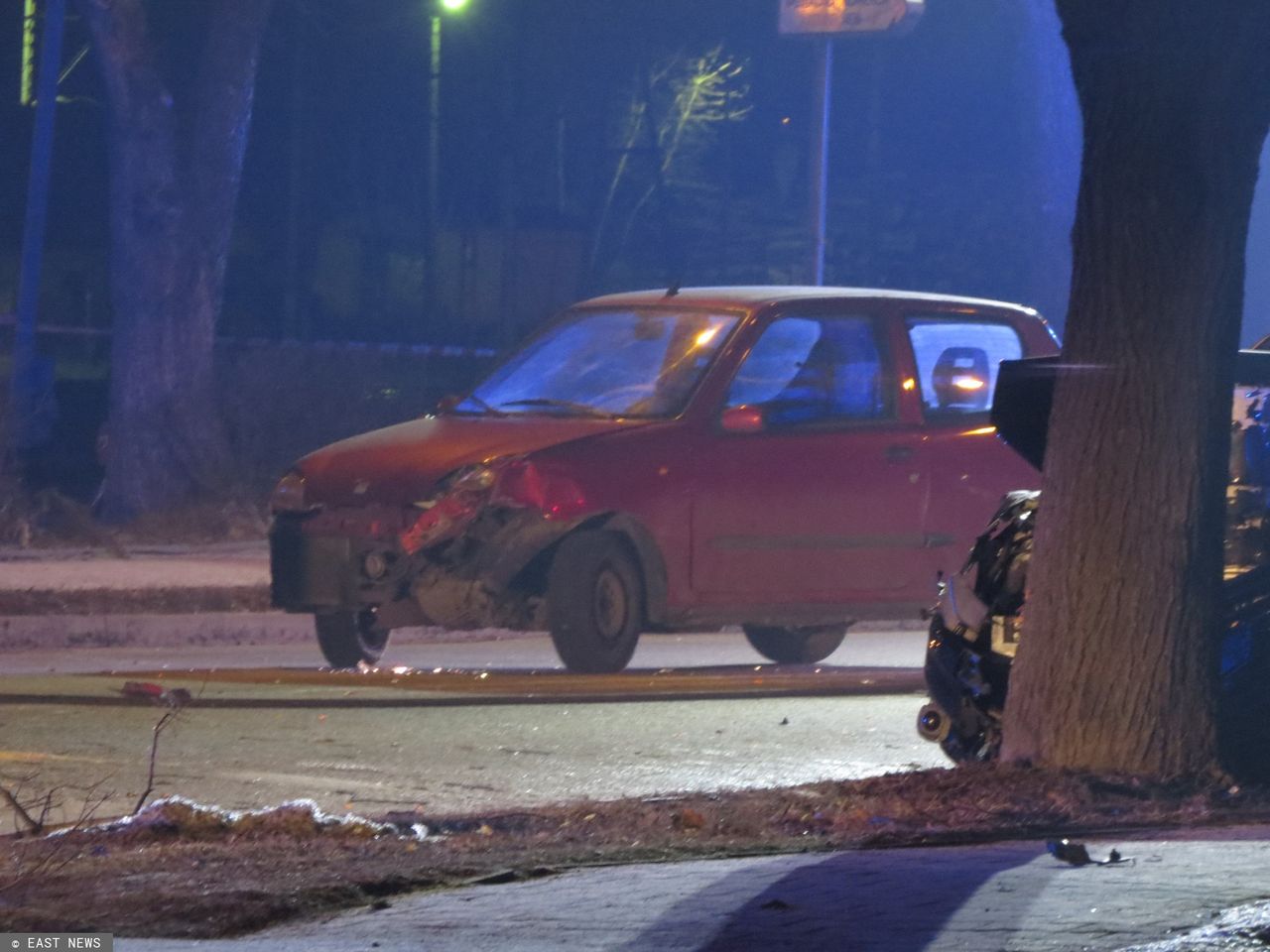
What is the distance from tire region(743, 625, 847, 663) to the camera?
12656mm

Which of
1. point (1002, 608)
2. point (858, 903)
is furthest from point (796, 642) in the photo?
point (858, 903)

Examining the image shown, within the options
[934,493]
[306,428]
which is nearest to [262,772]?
[934,493]

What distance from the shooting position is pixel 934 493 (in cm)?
1201

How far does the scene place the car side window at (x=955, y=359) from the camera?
1223 centimetres

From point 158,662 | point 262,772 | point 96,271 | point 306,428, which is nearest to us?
point 262,772

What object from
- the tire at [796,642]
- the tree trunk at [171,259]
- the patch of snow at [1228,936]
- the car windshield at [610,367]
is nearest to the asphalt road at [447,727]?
the tire at [796,642]

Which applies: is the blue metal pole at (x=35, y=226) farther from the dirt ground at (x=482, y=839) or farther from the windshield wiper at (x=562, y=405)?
the dirt ground at (x=482, y=839)

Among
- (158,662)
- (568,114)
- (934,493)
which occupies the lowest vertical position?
(158,662)

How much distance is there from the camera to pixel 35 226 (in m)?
18.9

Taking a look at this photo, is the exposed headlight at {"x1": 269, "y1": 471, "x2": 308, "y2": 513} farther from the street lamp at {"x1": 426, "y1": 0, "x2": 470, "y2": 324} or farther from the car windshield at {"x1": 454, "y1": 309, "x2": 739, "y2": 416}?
the street lamp at {"x1": 426, "y1": 0, "x2": 470, "y2": 324}

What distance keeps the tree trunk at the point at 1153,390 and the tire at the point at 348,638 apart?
5.12 m

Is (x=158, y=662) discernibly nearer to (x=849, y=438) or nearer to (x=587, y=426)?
(x=587, y=426)

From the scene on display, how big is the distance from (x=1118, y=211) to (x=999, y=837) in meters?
2.07

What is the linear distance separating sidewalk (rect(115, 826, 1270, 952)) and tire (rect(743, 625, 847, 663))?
628 cm
